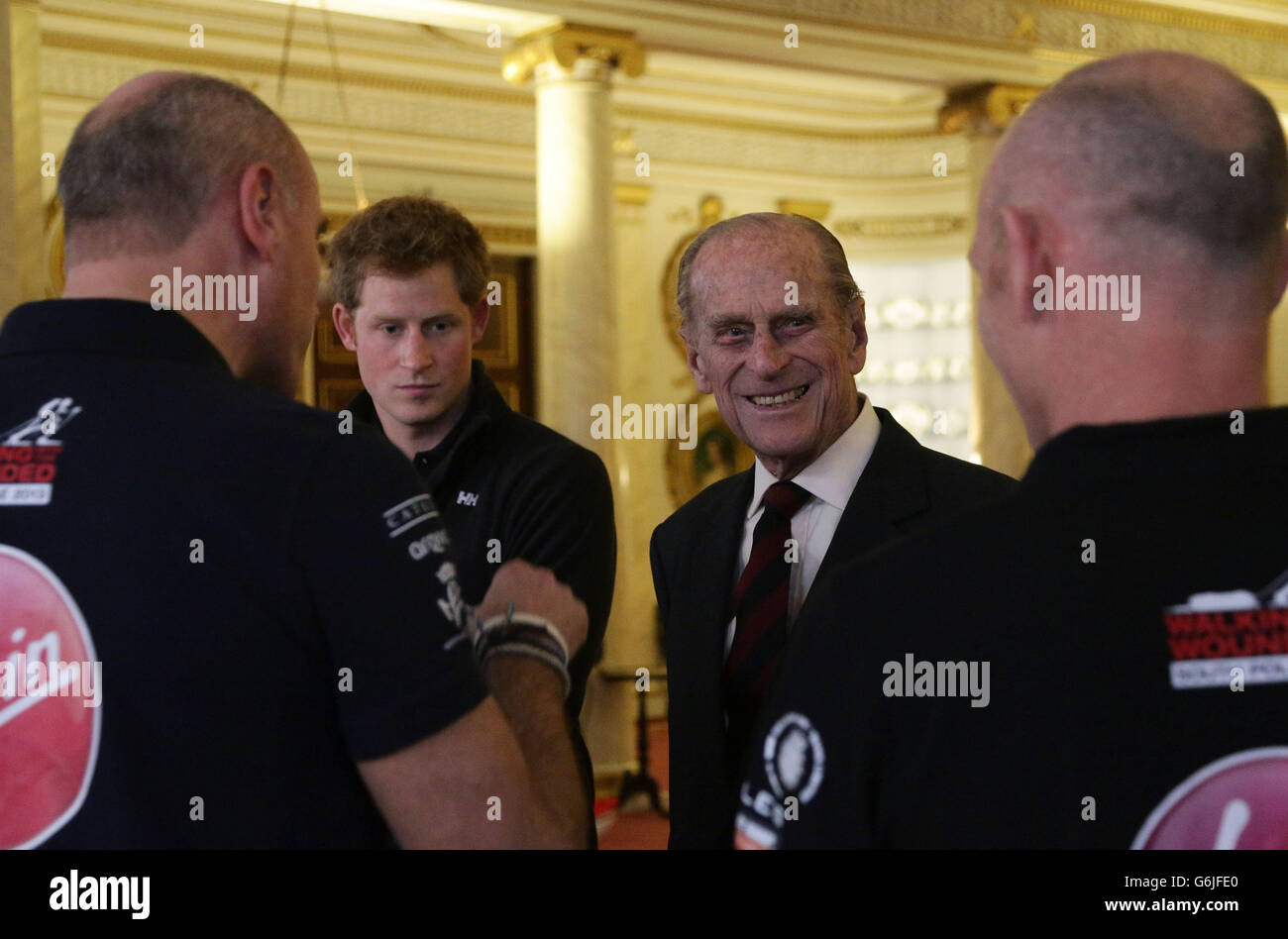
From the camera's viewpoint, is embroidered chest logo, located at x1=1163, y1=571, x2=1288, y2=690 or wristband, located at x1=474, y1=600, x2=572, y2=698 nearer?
embroidered chest logo, located at x1=1163, y1=571, x2=1288, y2=690

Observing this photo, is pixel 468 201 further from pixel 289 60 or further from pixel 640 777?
pixel 640 777

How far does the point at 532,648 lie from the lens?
6.26 feet

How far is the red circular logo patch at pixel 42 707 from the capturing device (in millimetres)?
1458

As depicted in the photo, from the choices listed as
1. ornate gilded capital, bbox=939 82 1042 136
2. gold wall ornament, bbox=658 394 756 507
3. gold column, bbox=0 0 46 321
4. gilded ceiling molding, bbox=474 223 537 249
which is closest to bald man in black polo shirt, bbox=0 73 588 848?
gold column, bbox=0 0 46 321

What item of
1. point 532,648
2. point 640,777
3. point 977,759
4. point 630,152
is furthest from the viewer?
point 630,152

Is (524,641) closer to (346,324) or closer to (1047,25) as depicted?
(346,324)

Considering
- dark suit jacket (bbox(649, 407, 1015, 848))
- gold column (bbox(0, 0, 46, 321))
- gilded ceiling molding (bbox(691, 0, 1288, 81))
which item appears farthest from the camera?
gilded ceiling molding (bbox(691, 0, 1288, 81))

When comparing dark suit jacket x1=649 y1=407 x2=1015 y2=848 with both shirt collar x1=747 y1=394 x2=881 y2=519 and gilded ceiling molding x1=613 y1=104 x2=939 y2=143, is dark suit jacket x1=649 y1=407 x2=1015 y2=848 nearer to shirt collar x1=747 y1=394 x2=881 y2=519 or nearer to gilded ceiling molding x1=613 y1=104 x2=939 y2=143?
shirt collar x1=747 y1=394 x2=881 y2=519

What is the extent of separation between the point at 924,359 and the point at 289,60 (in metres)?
7.26

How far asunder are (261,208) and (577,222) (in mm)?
7559

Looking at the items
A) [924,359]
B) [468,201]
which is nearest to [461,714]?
[468,201]

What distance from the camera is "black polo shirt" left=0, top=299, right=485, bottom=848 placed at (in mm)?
1448
